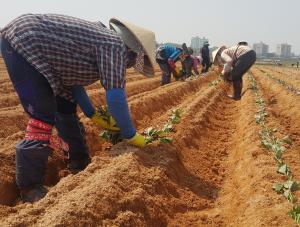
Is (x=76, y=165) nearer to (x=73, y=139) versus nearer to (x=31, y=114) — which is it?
(x=73, y=139)

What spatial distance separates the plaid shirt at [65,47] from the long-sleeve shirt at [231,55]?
6.86 m

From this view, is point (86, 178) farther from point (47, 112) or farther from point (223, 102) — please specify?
point (223, 102)

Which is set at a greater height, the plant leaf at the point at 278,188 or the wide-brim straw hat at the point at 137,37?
the wide-brim straw hat at the point at 137,37

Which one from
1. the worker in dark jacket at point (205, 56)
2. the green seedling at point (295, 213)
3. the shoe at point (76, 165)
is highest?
the green seedling at point (295, 213)

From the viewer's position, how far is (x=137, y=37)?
400 cm

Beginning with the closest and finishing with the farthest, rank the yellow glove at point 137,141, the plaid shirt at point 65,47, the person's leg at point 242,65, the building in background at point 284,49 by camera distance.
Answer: the plaid shirt at point 65,47 < the yellow glove at point 137,141 < the person's leg at point 242,65 < the building in background at point 284,49

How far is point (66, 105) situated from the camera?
15.2 feet

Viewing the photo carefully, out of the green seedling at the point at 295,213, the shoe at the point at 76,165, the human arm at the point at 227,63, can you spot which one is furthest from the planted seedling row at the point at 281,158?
the human arm at the point at 227,63

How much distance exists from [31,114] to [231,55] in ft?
25.0

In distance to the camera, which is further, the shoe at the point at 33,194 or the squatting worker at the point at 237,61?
the squatting worker at the point at 237,61

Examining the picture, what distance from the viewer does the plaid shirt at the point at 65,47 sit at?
3668 millimetres

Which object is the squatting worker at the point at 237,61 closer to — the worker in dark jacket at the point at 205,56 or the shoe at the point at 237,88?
the shoe at the point at 237,88

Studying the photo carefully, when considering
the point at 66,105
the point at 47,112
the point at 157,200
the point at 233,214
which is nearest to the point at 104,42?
the point at 47,112

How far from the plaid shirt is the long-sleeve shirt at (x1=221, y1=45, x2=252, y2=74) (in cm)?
686
